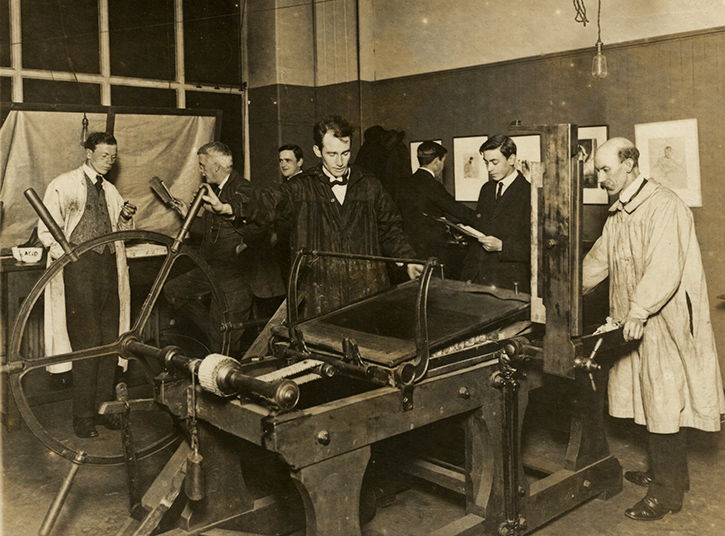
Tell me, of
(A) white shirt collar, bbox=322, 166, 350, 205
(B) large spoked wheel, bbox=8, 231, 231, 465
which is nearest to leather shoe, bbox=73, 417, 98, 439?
(B) large spoked wheel, bbox=8, 231, 231, 465

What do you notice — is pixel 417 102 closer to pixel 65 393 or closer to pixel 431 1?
pixel 431 1

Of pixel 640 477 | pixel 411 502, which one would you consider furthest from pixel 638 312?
pixel 411 502

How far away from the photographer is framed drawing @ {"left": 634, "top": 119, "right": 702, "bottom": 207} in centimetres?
478

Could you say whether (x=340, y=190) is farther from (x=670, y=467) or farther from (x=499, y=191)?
(x=670, y=467)

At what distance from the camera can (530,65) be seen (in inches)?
223

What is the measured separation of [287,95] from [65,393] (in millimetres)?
3210

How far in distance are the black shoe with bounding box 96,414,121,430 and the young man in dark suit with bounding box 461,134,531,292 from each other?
8.03ft

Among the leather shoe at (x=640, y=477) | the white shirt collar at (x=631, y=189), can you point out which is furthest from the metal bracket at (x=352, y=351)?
the leather shoe at (x=640, y=477)

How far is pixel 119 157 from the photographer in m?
5.39

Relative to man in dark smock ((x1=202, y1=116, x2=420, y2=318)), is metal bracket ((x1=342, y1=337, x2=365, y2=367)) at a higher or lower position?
lower

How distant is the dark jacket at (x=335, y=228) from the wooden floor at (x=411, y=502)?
42.2 inches

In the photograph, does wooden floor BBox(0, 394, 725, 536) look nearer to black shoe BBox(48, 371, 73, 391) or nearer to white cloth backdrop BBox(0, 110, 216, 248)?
black shoe BBox(48, 371, 73, 391)

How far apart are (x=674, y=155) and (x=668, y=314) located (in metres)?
1.98

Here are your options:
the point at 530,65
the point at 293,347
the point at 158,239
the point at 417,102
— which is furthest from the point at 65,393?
the point at 530,65
